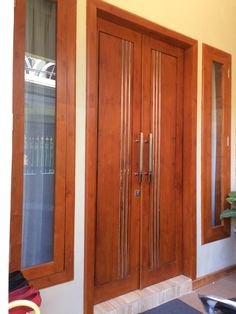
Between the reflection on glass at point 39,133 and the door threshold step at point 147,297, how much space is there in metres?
0.71

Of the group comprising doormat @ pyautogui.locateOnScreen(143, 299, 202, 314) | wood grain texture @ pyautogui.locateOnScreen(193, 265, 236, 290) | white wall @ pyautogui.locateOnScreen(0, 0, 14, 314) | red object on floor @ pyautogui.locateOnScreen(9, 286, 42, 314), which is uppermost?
white wall @ pyautogui.locateOnScreen(0, 0, 14, 314)

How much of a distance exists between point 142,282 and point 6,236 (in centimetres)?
201

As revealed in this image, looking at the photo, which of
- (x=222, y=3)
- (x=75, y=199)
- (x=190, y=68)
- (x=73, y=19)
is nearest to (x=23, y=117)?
(x=75, y=199)

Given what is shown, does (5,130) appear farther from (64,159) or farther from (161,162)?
(161,162)

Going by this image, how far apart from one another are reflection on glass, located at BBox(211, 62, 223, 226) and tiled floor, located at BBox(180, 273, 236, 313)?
0.58m

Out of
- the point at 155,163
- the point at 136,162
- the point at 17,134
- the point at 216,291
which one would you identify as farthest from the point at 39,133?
the point at 216,291

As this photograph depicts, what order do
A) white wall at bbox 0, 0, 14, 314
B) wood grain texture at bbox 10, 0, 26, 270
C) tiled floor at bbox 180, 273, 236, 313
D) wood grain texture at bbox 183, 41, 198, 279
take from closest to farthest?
white wall at bbox 0, 0, 14, 314, wood grain texture at bbox 10, 0, 26, 270, tiled floor at bbox 180, 273, 236, 313, wood grain texture at bbox 183, 41, 198, 279

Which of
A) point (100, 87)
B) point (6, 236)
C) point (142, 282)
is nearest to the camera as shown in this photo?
point (6, 236)

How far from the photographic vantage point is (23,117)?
167 cm

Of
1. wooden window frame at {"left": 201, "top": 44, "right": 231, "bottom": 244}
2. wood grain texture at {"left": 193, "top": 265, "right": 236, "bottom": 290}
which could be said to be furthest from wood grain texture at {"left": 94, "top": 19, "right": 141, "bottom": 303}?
wooden window frame at {"left": 201, "top": 44, "right": 231, "bottom": 244}

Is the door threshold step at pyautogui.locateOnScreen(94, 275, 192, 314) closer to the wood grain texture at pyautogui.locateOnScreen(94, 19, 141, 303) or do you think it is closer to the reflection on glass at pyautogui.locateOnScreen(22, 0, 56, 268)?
the wood grain texture at pyautogui.locateOnScreen(94, 19, 141, 303)

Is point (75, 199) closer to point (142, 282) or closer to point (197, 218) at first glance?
point (142, 282)

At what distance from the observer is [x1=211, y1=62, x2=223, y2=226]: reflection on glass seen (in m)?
2.83

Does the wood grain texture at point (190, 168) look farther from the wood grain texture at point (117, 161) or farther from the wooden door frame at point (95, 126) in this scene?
the wood grain texture at point (117, 161)
